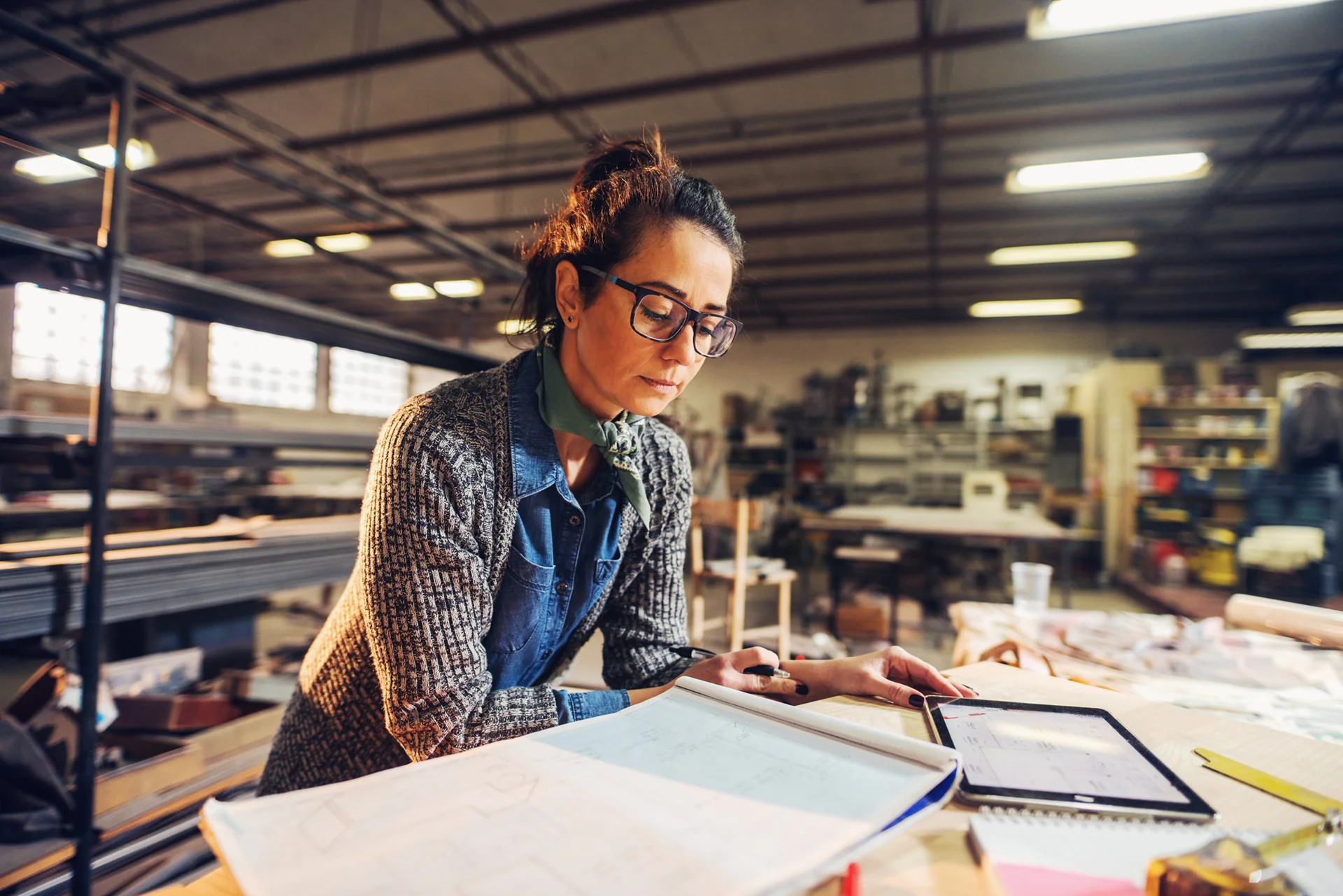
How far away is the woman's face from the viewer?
3.08 feet

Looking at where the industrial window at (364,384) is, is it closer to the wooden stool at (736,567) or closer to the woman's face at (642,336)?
the wooden stool at (736,567)

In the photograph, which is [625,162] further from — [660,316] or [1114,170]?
[1114,170]

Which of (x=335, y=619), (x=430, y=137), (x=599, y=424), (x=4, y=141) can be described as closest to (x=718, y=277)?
(x=599, y=424)

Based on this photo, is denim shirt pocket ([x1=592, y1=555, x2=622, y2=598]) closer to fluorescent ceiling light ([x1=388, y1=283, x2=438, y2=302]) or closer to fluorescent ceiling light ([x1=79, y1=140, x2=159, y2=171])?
fluorescent ceiling light ([x1=79, y1=140, x2=159, y2=171])

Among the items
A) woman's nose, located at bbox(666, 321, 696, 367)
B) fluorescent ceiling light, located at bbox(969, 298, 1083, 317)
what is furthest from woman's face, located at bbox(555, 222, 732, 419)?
fluorescent ceiling light, located at bbox(969, 298, 1083, 317)

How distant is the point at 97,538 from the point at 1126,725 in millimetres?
1876

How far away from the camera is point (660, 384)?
97 centimetres

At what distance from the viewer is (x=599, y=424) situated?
3.32 feet

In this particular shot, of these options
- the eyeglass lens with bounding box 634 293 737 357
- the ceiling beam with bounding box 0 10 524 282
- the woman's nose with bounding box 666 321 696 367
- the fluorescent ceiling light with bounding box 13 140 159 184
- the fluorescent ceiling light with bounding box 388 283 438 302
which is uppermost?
the fluorescent ceiling light with bounding box 388 283 438 302

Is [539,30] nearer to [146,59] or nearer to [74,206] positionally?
[146,59]

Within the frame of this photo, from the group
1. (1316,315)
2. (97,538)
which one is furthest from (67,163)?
(1316,315)

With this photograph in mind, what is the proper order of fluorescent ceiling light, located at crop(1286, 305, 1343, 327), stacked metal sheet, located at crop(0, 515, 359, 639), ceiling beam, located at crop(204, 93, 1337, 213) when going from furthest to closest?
fluorescent ceiling light, located at crop(1286, 305, 1343, 327), ceiling beam, located at crop(204, 93, 1337, 213), stacked metal sheet, located at crop(0, 515, 359, 639)

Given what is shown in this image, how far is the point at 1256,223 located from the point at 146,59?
33.1 feet

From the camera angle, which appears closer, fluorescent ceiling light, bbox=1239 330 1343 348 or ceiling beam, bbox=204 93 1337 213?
ceiling beam, bbox=204 93 1337 213
